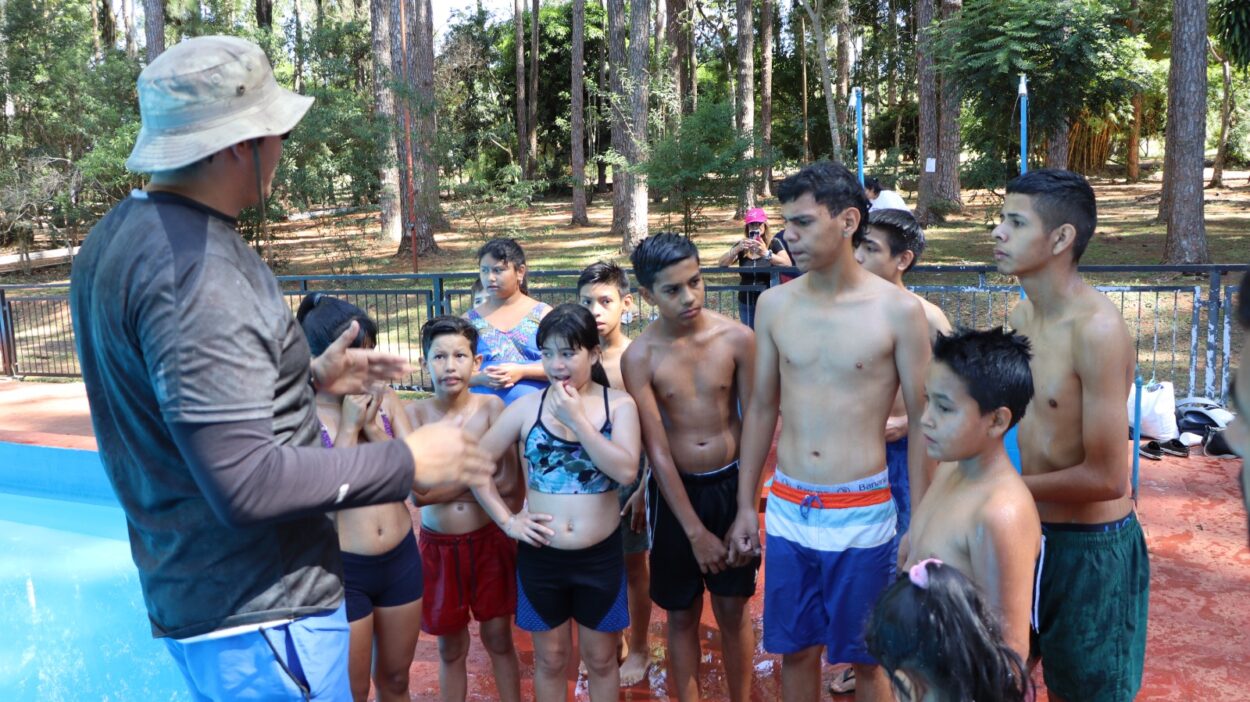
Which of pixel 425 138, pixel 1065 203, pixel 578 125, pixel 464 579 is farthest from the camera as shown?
pixel 578 125

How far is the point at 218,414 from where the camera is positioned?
5.28 feet

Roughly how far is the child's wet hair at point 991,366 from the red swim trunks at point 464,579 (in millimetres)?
1924

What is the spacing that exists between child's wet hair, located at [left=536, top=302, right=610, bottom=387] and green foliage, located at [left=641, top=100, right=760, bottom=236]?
12.8 m

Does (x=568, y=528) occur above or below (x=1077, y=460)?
Answer: below

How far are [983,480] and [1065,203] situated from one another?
98 centimetres

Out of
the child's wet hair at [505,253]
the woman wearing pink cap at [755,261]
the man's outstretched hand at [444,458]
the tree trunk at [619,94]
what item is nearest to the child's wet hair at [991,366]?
the man's outstretched hand at [444,458]

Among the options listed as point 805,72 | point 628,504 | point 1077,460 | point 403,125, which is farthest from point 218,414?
point 805,72

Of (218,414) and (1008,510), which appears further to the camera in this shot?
(1008,510)

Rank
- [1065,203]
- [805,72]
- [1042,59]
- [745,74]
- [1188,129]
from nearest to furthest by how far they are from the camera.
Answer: [1065,203] → [1188,129] → [1042,59] → [745,74] → [805,72]

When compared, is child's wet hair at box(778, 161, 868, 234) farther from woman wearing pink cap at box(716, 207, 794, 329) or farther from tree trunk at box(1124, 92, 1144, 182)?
tree trunk at box(1124, 92, 1144, 182)

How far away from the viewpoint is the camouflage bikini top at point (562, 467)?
3490mm

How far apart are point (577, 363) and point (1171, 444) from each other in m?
5.30

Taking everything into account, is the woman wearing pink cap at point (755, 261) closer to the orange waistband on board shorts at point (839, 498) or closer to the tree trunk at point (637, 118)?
the orange waistband on board shorts at point (839, 498)

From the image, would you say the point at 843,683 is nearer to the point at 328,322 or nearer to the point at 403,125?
the point at 328,322
